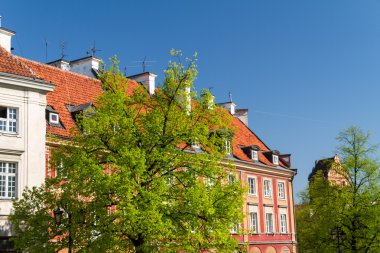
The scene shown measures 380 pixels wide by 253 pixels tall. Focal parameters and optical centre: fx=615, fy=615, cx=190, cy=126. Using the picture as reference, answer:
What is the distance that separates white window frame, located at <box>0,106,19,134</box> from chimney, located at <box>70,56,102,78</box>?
48.7 feet

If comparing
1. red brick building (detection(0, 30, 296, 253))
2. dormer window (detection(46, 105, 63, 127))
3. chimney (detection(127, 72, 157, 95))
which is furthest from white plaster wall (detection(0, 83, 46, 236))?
chimney (detection(127, 72, 157, 95))

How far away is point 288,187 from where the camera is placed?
55.2 metres

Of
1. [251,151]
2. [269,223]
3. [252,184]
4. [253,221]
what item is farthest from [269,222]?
[251,151]

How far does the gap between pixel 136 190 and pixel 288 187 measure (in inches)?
1274

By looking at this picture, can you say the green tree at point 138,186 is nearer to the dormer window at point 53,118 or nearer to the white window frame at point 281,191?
the dormer window at point 53,118

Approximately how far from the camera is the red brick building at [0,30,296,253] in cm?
3838

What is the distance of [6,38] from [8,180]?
29.3 feet

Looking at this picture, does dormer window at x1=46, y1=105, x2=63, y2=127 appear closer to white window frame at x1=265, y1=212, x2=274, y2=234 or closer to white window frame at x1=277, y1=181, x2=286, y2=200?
white window frame at x1=265, y1=212, x2=274, y2=234

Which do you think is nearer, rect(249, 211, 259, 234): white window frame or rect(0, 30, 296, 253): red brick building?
rect(0, 30, 296, 253): red brick building

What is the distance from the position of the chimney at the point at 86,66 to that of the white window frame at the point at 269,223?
18.8 metres

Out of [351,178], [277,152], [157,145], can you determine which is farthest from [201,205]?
[277,152]

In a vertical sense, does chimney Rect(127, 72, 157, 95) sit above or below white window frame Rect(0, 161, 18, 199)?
above

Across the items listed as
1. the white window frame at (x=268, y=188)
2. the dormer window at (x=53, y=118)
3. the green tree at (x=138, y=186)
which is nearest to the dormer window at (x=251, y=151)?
the white window frame at (x=268, y=188)

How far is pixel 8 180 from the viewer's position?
2852cm
